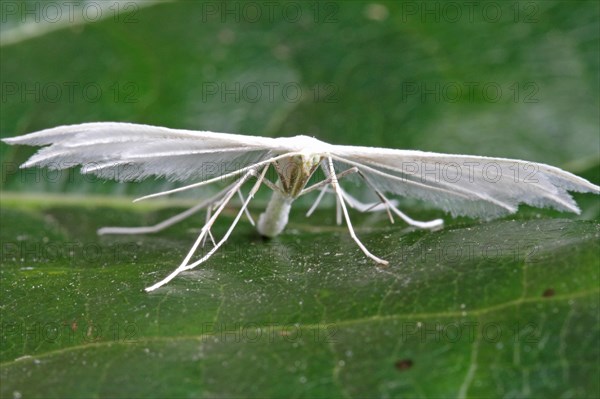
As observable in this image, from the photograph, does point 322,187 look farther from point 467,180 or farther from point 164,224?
point 164,224

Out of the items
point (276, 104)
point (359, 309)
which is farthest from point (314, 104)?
point (359, 309)

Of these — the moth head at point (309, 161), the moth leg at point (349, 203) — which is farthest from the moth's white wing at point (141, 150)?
the moth leg at point (349, 203)

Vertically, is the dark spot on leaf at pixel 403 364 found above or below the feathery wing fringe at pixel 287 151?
below

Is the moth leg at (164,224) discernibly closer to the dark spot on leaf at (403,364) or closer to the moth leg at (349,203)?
the moth leg at (349,203)

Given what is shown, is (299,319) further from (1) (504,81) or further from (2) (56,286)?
(1) (504,81)

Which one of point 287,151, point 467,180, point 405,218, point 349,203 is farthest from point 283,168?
point 467,180

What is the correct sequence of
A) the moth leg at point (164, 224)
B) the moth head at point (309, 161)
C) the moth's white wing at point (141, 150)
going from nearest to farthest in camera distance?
1. the moth's white wing at point (141, 150)
2. the moth head at point (309, 161)
3. the moth leg at point (164, 224)

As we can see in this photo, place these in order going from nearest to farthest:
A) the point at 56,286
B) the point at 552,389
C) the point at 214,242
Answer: the point at 552,389 < the point at 56,286 < the point at 214,242
